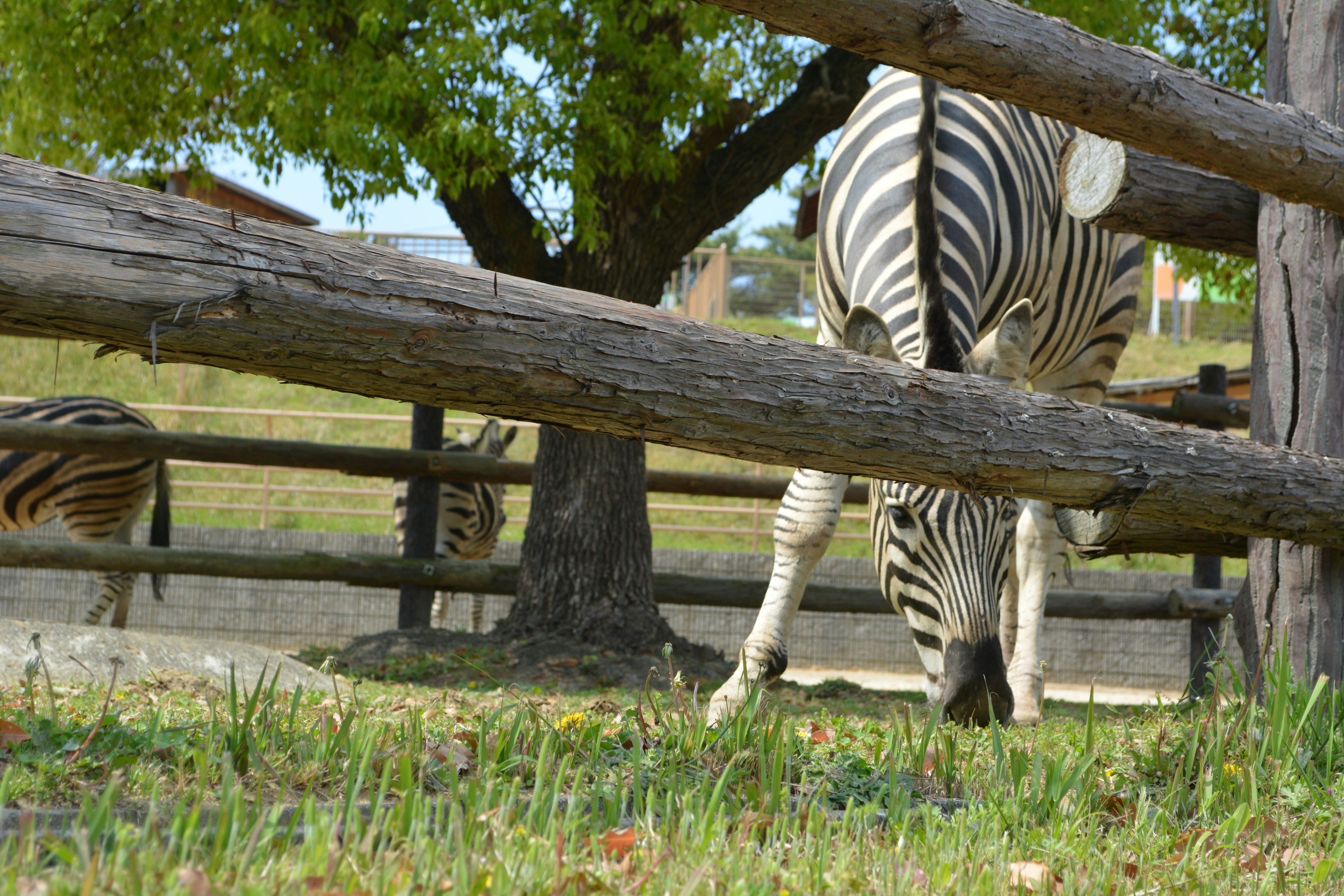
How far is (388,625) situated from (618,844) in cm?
807

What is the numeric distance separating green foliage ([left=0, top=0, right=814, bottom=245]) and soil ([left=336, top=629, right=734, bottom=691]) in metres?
2.35

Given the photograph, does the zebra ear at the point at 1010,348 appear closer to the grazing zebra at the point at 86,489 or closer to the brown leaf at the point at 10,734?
the brown leaf at the point at 10,734

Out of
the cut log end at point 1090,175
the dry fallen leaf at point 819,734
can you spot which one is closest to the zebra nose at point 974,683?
the dry fallen leaf at point 819,734

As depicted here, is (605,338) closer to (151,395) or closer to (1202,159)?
(1202,159)

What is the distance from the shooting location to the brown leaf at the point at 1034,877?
1.74 m

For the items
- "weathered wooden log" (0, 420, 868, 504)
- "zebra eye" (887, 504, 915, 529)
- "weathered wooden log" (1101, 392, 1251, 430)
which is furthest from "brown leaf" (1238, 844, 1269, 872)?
"weathered wooden log" (1101, 392, 1251, 430)

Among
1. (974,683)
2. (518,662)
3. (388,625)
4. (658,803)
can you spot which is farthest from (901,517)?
(388,625)

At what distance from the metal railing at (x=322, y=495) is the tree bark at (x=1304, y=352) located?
6313 mm

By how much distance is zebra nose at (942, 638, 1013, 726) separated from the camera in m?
3.01

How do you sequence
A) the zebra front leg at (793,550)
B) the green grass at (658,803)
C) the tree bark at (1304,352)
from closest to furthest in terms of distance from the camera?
the green grass at (658,803) → the tree bark at (1304,352) → the zebra front leg at (793,550)

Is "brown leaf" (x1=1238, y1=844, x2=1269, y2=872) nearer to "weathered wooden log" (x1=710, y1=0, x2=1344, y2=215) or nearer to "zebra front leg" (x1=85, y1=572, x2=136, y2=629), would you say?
"weathered wooden log" (x1=710, y1=0, x2=1344, y2=215)

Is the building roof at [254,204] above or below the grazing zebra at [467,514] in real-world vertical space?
above

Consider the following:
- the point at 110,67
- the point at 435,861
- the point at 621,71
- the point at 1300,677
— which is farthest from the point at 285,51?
the point at 1300,677

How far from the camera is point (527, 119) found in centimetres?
532
